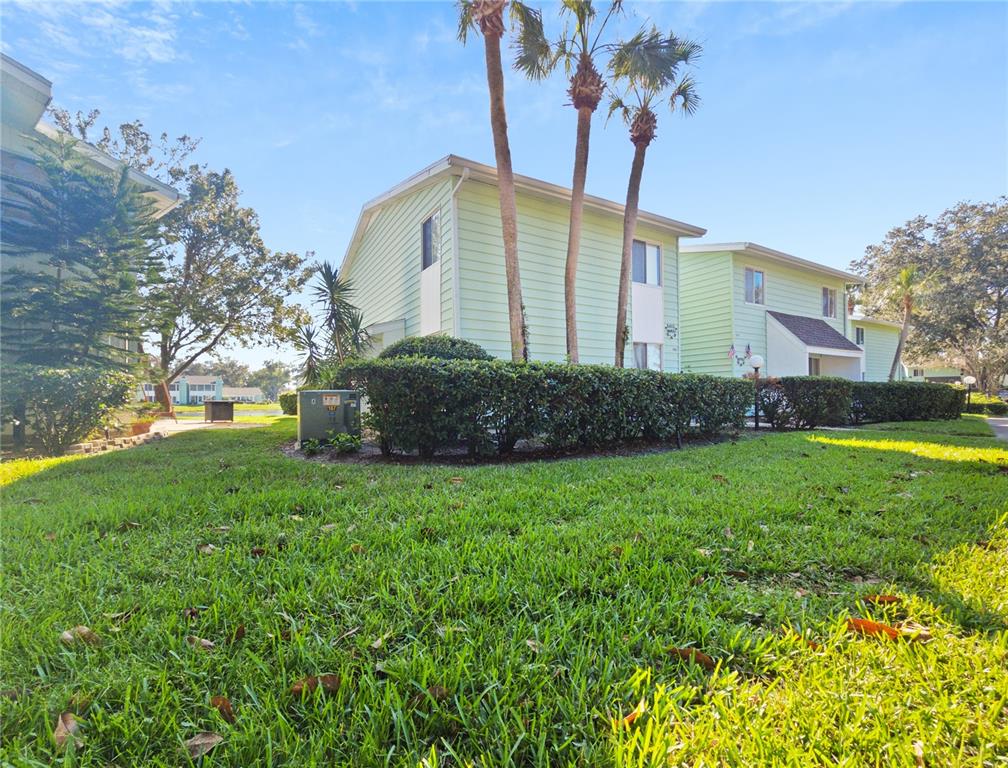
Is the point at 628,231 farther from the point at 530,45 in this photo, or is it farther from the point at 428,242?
the point at 428,242

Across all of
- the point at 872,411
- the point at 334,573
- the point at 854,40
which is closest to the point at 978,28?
the point at 854,40

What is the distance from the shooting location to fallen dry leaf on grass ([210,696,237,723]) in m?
1.33

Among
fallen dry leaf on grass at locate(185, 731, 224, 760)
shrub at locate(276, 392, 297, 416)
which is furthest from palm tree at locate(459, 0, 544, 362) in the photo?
shrub at locate(276, 392, 297, 416)

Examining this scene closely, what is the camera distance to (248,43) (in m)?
6.75

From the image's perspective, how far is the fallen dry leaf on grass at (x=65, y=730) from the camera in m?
1.23

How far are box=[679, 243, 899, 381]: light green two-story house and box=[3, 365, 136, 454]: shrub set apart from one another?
52.1ft

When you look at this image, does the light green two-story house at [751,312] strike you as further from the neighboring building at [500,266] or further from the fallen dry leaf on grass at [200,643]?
the fallen dry leaf on grass at [200,643]

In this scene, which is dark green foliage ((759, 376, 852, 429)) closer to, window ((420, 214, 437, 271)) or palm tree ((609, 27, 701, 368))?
palm tree ((609, 27, 701, 368))

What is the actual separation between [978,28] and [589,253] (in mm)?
7772

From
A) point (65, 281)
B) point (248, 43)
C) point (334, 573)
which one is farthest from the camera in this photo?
point (65, 281)

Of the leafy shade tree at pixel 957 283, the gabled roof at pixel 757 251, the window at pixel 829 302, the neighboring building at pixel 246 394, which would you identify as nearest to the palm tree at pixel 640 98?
the gabled roof at pixel 757 251

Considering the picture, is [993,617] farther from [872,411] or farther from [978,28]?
[872,411]

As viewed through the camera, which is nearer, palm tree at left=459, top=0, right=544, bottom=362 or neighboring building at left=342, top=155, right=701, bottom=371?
palm tree at left=459, top=0, right=544, bottom=362

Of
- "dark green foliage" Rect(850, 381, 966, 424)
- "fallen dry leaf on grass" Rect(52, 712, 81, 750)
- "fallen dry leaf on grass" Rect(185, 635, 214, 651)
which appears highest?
"dark green foliage" Rect(850, 381, 966, 424)
